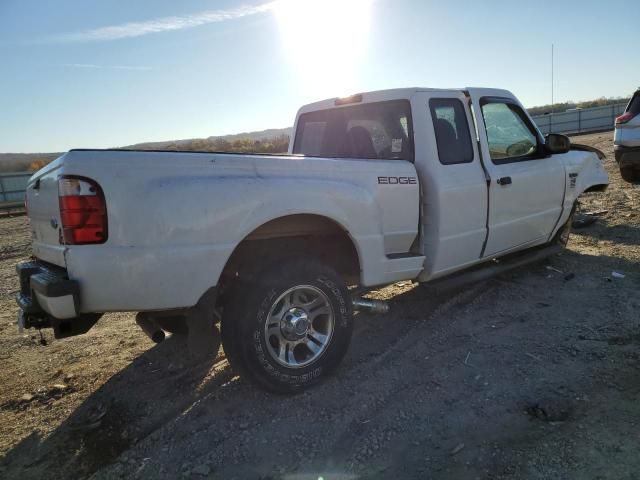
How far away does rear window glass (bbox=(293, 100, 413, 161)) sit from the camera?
4332mm

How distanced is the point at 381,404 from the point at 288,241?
4.18ft

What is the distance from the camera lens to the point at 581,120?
30.6 meters

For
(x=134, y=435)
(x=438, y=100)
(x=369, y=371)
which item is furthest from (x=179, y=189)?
(x=438, y=100)

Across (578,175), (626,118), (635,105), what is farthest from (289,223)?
(635,105)

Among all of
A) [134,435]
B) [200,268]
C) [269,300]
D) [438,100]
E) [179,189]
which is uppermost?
[438,100]

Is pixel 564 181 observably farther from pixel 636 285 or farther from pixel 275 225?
pixel 275 225

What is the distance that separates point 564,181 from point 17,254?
9.31 meters

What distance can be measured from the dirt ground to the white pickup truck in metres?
0.42

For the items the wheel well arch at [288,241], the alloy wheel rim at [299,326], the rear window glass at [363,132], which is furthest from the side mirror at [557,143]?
the alloy wheel rim at [299,326]

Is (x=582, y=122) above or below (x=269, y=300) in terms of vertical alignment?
above

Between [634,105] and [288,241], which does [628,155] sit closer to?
[634,105]

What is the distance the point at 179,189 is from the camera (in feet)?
9.21

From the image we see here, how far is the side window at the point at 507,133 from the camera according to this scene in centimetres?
479

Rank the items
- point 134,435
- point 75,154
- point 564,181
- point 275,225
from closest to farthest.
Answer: point 75,154 → point 134,435 → point 275,225 → point 564,181
